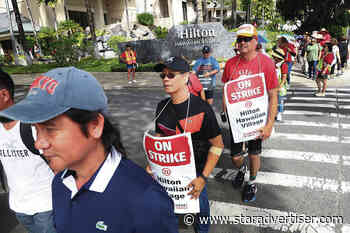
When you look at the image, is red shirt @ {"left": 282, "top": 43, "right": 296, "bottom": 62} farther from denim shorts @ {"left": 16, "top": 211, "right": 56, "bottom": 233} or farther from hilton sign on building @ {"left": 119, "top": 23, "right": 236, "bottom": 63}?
hilton sign on building @ {"left": 119, "top": 23, "right": 236, "bottom": 63}

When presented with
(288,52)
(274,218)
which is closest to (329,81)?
(288,52)

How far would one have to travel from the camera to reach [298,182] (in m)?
4.30

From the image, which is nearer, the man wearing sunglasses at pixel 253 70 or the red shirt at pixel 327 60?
the man wearing sunglasses at pixel 253 70

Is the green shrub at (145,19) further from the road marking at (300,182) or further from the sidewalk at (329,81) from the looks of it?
the road marking at (300,182)

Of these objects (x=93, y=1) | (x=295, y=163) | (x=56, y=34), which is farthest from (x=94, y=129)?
(x=93, y=1)

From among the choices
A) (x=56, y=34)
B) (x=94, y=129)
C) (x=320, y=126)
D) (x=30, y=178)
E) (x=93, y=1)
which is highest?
(x=93, y=1)

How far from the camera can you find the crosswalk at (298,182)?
133 inches

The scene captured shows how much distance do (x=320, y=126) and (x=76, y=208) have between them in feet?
22.7

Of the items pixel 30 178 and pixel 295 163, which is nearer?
pixel 30 178

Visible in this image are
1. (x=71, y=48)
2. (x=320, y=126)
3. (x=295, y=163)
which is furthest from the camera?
(x=71, y=48)

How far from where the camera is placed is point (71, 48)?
818 inches

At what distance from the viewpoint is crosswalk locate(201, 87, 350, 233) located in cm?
338

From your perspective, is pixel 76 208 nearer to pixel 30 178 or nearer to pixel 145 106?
pixel 30 178

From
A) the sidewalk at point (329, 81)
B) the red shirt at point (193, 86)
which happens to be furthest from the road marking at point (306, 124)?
the sidewalk at point (329, 81)
